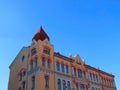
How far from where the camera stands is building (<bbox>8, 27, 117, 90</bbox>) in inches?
1591

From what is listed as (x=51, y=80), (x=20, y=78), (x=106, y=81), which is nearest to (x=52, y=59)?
(x=51, y=80)

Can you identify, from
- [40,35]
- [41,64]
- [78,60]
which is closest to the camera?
[41,64]

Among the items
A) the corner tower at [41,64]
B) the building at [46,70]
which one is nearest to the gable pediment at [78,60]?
the building at [46,70]

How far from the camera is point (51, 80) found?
134ft

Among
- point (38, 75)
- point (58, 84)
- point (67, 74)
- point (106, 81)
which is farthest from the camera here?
point (106, 81)

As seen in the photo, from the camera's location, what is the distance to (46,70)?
134ft

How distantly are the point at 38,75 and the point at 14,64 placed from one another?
12.2 m

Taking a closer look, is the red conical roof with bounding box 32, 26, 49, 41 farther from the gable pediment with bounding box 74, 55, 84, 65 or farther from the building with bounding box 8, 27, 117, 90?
the gable pediment with bounding box 74, 55, 84, 65

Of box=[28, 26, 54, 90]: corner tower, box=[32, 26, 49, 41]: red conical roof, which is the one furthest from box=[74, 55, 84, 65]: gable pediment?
box=[32, 26, 49, 41]: red conical roof

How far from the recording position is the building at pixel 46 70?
40.4 meters

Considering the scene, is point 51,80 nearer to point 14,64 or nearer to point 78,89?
point 78,89

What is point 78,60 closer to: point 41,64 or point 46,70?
point 46,70

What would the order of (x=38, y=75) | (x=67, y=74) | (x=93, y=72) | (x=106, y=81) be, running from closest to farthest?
(x=38, y=75) < (x=67, y=74) < (x=93, y=72) < (x=106, y=81)

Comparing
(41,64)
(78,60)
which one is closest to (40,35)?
(41,64)
